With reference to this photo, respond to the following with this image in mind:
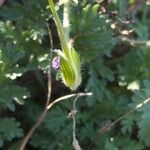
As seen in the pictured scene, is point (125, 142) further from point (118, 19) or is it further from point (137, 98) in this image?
point (118, 19)

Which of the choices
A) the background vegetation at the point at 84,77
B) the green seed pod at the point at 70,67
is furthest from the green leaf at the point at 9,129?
the green seed pod at the point at 70,67

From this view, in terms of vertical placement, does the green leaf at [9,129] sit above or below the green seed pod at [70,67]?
below

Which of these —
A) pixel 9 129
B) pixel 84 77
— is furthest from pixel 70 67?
pixel 84 77

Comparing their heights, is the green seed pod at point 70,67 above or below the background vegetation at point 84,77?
above

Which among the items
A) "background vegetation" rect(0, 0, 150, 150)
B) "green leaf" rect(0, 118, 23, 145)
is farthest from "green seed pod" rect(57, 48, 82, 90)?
"green leaf" rect(0, 118, 23, 145)

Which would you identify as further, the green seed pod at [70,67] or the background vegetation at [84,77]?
the background vegetation at [84,77]

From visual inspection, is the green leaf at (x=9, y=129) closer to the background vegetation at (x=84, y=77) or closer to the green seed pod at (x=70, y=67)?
the background vegetation at (x=84, y=77)

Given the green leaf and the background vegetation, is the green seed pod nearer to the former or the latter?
the background vegetation

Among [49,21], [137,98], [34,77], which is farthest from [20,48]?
[137,98]

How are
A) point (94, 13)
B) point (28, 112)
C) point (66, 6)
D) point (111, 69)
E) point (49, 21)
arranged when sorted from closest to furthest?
point (66, 6) → point (94, 13) → point (49, 21) → point (28, 112) → point (111, 69)
